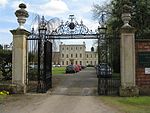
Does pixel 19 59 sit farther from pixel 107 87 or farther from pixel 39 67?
pixel 107 87

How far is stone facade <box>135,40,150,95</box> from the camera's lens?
18.5 metres

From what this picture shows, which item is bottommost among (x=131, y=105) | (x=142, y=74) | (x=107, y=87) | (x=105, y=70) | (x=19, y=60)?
(x=131, y=105)

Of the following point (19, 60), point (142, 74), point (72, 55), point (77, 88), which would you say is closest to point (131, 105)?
point (142, 74)

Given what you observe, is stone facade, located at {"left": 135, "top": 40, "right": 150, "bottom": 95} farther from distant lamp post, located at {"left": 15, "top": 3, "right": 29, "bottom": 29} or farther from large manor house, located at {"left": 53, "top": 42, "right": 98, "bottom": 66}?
large manor house, located at {"left": 53, "top": 42, "right": 98, "bottom": 66}

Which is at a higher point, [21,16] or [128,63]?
[21,16]

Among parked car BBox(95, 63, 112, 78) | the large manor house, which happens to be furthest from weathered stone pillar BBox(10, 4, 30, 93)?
the large manor house

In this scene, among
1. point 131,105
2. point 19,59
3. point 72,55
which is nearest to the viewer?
point 131,105

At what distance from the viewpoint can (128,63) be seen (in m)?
18.5

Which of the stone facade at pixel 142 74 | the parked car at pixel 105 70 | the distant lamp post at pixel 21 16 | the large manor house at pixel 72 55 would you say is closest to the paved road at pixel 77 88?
the parked car at pixel 105 70

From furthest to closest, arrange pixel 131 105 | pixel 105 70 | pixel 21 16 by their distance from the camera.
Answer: pixel 105 70 → pixel 21 16 → pixel 131 105

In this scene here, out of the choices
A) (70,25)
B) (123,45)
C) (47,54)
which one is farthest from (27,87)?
(123,45)

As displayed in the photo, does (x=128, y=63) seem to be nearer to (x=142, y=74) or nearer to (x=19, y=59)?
(x=142, y=74)

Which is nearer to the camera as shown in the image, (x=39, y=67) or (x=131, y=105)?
(x=131, y=105)

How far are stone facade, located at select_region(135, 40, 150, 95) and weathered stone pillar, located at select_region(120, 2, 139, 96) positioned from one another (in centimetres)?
34
